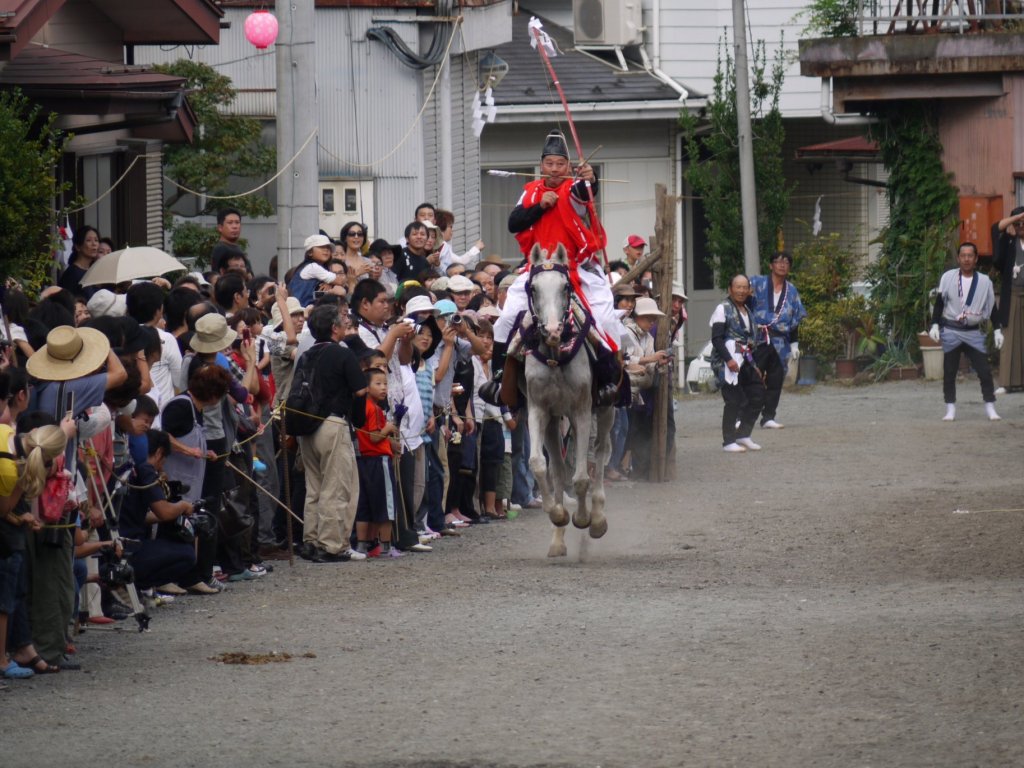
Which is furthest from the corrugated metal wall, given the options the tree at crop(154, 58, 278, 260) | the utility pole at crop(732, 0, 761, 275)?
the utility pole at crop(732, 0, 761, 275)

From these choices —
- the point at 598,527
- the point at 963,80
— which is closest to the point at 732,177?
the point at 963,80

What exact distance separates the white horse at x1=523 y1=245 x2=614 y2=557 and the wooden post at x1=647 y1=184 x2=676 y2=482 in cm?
429

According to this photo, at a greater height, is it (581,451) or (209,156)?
(209,156)

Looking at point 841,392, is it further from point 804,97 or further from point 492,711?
point 492,711

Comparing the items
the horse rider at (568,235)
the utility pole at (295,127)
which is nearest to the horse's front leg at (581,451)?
the horse rider at (568,235)

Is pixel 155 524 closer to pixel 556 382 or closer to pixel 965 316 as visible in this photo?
pixel 556 382

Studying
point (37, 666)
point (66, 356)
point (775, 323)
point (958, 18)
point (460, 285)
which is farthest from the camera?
point (958, 18)

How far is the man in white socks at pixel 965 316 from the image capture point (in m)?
20.9

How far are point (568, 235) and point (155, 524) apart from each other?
412 centimetres

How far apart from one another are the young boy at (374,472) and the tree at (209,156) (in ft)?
34.2

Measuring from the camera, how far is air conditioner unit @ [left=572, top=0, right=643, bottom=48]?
103 feet

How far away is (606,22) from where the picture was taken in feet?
103

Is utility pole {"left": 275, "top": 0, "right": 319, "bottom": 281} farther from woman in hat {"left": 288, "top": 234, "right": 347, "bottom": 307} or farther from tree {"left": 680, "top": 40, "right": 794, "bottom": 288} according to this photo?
tree {"left": 680, "top": 40, "right": 794, "bottom": 288}

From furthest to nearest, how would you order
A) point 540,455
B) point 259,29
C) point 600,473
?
point 259,29 < point 600,473 < point 540,455
